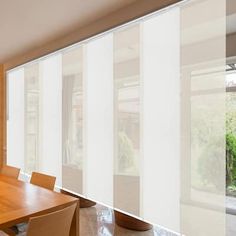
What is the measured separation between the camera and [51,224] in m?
1.67

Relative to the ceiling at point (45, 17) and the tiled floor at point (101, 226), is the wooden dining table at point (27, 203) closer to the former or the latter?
the tiled floor at point (101, 226)

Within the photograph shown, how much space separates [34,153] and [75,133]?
1260 millimetres

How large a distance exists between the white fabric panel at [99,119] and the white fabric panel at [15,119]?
6.47 feet

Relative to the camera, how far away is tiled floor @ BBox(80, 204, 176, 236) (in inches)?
116

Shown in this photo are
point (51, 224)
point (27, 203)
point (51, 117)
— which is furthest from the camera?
point (51, 117)

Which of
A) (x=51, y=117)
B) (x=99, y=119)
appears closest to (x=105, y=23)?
(x=99, y=119)

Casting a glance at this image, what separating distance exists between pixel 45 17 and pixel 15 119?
2.65 meters

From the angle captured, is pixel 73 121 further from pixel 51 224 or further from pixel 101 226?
pixel 51 224

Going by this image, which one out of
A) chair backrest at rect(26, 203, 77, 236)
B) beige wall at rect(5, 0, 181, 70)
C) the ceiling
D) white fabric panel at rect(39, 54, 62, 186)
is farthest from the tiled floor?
the ceiling

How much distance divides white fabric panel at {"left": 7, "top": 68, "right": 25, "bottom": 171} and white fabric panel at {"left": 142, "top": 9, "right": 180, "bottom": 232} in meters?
2.96

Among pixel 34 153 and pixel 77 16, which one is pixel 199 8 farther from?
pixel 34 153

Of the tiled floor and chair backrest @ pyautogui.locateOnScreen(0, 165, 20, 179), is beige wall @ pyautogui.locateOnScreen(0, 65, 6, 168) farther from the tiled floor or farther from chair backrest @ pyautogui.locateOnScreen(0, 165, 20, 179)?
the tiled floor

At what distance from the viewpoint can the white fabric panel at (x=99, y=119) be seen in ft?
10.2

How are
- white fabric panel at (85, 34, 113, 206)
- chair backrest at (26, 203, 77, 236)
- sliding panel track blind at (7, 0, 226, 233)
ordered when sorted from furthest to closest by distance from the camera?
white fabric panel at (85, 34, 113, 206) → sliding panel track blind at (7, 0, 226, 233) → chair backrest at (26, 203, 77, 236)
